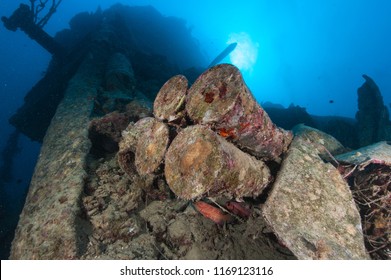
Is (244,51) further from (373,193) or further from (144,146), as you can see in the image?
(144,146)

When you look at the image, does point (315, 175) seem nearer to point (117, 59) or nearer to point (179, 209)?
point (179, 209)

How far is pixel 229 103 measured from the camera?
101 inches

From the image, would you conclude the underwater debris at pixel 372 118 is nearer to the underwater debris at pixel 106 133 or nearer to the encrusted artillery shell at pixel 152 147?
the underwater debris at pixel 106 133

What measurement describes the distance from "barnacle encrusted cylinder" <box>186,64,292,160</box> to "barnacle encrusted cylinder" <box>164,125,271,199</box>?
27cm

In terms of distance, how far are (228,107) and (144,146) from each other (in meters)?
1.17

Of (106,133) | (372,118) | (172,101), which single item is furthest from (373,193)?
(372,118)

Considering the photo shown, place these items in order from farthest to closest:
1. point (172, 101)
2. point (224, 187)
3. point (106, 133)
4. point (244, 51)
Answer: point (244, 51) → point (106, 133) → point (172, 101) → point (224, 187)

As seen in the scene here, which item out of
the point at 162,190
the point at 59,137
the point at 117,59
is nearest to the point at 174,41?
the point at 117,59

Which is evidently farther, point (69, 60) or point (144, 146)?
point (69, 60)

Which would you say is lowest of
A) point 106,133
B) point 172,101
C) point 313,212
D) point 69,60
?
point 313,212

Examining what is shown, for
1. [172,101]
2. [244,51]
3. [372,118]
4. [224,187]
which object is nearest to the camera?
[224,187]

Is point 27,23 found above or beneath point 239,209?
above

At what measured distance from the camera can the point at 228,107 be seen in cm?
256

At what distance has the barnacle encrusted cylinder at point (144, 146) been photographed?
113 inches
